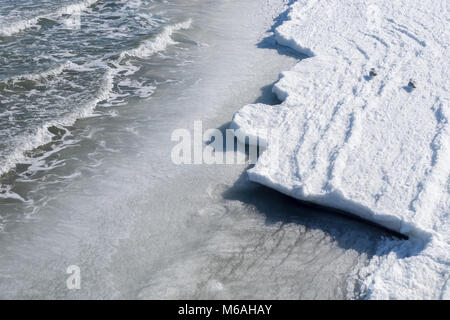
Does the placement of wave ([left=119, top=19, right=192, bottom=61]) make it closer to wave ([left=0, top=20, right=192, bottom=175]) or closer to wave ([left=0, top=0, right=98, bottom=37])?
wave ([left=0, top=20, right=192, bottom=175])

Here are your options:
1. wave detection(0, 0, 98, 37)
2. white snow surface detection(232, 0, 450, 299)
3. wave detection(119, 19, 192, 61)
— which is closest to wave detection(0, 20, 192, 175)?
wave detection(119, 19, 192, 61)

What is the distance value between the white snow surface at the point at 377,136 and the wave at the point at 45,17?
17.2 feet

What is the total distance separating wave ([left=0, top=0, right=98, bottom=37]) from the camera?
9.93 meters

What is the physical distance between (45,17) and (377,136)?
27.0 ft

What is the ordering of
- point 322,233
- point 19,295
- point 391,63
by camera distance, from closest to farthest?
1. point 19,295
2. point 322,233
3. point 391,63

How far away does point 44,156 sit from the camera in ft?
20.8

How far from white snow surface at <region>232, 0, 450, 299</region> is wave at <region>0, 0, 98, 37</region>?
5.23 metres

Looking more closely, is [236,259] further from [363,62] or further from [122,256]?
[363,62]

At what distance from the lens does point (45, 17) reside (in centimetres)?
1073

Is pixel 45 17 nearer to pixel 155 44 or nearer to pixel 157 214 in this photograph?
pixel 155 44

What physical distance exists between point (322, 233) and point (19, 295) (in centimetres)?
301

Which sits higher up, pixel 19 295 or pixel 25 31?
pixel 25 31

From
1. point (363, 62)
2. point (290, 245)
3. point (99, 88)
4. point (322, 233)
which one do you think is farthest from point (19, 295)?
point (363, 62)

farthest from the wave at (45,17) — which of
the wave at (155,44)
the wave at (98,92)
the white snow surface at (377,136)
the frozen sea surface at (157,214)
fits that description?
the white snow surface at (377,136)
